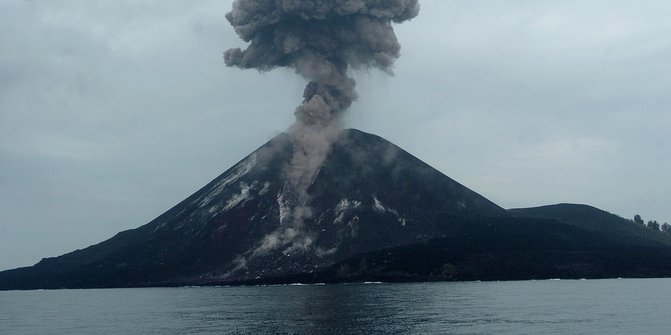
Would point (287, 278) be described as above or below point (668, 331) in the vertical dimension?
above

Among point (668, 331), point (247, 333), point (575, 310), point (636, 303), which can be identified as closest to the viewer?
point (668, 331)

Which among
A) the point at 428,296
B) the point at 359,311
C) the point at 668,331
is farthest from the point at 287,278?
the point at 668,331

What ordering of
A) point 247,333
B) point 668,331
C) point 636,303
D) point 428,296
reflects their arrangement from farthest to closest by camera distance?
1. point 428,296
2. point 636,303
3. point 247,333
4. point 668,331

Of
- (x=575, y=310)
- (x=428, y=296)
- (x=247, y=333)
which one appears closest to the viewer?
(x=247, y=333)

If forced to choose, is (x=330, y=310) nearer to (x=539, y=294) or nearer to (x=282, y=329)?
(x=282, y=329)

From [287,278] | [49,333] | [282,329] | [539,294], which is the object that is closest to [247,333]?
[282,329]

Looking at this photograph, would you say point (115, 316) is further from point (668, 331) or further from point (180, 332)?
point (668, 331)

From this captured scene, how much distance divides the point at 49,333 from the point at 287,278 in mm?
110900

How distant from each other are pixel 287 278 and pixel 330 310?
308 ft

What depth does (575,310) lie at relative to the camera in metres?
97.2

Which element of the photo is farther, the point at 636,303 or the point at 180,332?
the point at 636,303

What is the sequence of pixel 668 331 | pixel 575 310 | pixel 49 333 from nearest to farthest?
pixel 668 331
pixel 49 333
pixel 575 310

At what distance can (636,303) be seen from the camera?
107 meters

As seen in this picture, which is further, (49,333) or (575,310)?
(575,310)
